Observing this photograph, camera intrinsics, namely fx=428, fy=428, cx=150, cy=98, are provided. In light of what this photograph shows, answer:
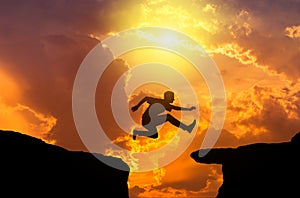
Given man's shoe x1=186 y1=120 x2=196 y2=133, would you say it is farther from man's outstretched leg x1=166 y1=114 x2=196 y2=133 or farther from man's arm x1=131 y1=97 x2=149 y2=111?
man's arm x1=131 y1=97 x2=149 y2=111

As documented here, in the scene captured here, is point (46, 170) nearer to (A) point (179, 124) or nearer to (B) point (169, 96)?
(A) point (179, 124)

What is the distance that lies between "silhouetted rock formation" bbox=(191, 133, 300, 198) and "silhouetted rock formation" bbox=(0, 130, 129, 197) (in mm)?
8273

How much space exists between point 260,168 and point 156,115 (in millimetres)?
13137

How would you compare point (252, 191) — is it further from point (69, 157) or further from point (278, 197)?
point (69, 157)

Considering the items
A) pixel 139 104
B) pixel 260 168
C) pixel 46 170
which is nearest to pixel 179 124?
pixel 139 104

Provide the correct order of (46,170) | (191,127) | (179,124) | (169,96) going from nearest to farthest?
1. (169,96)
2. (179,124)
3. (191,127)
4. (46,170)

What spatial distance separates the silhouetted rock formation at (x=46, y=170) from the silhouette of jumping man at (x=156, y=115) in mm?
11579

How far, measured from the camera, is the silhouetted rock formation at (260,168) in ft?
88.1

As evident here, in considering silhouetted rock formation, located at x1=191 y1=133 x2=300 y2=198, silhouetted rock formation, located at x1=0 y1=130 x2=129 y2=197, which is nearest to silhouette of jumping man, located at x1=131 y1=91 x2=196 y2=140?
silhouetted rock formation, located at x1=191 y1=133 x2=300 y2=198

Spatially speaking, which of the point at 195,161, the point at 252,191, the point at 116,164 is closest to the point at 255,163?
Answer: the point at 252,191

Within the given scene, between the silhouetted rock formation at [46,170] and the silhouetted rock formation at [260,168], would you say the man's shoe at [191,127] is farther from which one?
the silhouetted rock formation at [46,170]

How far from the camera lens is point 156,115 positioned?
19.0 metres

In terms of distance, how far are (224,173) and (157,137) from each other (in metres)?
14.1

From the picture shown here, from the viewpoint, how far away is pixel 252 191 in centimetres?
2862
